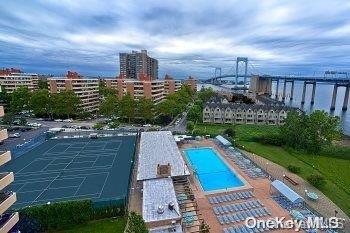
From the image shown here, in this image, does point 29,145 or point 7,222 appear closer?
point 7,222

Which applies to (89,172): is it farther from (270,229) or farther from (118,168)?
(270,229)

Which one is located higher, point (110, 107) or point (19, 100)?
point (19, 100)

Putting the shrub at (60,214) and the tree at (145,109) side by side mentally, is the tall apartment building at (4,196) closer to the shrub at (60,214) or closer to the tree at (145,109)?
the shrub at (60,214)

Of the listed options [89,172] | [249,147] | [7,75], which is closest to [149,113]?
[249,147]

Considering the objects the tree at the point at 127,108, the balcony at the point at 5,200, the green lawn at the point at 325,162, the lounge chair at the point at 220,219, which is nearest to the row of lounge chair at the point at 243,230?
the lounge chair at the point at 220,219

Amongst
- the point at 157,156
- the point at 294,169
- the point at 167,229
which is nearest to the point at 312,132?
the point at 294,169

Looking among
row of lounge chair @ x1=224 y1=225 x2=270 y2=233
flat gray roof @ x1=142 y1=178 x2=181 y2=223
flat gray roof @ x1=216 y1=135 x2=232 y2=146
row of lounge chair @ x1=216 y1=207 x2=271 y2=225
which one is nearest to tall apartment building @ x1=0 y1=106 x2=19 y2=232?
flat gray roof @ x1=142 y1=178 x2=181 y2=223

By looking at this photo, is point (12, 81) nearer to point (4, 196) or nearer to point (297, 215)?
point (4, 196)

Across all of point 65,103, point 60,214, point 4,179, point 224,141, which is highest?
point 4,179
